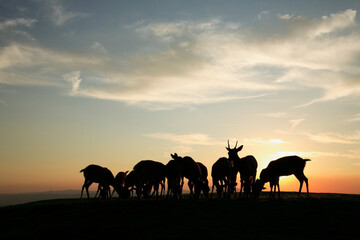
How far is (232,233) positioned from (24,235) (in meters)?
8.19

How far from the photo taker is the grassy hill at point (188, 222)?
36.1ft

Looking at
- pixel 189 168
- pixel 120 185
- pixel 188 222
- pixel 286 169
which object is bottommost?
pixel 188 222

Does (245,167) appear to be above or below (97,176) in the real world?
above

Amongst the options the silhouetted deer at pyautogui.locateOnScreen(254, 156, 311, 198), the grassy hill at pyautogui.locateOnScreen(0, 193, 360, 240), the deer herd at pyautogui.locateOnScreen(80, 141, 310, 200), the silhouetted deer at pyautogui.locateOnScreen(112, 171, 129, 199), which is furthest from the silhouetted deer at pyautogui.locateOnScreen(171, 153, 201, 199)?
the silhouetted deer at pyautogui.locateOnScreen(112, 171, 129, 199)

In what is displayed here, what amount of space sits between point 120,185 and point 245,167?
1449 centimetres

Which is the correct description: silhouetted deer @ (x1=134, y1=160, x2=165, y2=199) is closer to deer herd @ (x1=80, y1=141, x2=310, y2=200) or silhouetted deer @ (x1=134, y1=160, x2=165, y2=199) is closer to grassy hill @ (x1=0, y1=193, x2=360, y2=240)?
deer herd @ (x1=80, y1=141, x2=310, y2=200)

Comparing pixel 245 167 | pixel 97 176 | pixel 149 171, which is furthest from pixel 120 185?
pixel 245 167

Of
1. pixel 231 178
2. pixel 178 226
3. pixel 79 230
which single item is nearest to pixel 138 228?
pixel 178 226

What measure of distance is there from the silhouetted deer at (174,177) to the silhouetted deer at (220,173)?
272cm

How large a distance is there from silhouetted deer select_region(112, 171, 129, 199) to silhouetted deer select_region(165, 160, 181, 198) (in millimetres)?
8707

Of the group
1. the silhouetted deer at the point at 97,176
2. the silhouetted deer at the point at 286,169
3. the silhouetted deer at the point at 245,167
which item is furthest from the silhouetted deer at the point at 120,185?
the silhouetted deer at the point at 286,169

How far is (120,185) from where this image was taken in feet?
112

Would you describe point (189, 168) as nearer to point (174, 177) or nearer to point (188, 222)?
point (174, 177)

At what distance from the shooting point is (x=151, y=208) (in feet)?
55.2
